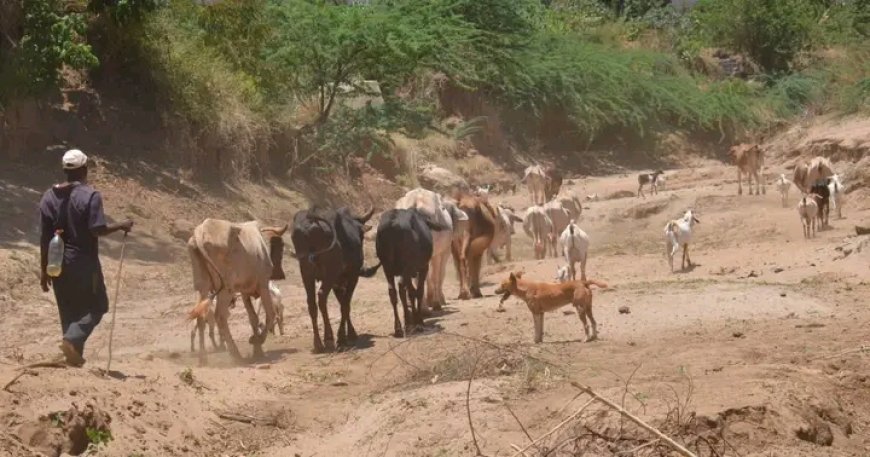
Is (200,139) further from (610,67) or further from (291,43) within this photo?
(610,67)

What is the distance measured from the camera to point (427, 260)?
15.6 m

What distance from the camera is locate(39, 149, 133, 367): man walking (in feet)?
33.9

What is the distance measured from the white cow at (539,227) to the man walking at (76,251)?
14199 mm

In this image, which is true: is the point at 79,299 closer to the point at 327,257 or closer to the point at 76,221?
the point at 76,221

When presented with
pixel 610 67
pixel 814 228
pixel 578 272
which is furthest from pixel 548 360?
pixel 610 67

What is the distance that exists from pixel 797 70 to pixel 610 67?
9.47 m

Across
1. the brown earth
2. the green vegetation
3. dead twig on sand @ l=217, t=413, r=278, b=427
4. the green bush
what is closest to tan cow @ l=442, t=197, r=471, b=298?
the brown earth

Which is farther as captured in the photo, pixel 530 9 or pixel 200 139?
pixel 530 9

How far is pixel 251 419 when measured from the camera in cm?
1070

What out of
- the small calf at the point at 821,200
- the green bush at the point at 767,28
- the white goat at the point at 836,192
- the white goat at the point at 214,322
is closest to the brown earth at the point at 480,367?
the white goat at the point at 214,322

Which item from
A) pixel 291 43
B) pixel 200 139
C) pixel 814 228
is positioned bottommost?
pixel 814 228

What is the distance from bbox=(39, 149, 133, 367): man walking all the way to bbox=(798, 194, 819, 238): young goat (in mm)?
15395

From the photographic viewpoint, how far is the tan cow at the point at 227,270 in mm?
13711

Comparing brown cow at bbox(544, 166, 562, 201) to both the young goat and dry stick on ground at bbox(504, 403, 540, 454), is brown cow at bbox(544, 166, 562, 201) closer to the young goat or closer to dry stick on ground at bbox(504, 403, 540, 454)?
the young goat
